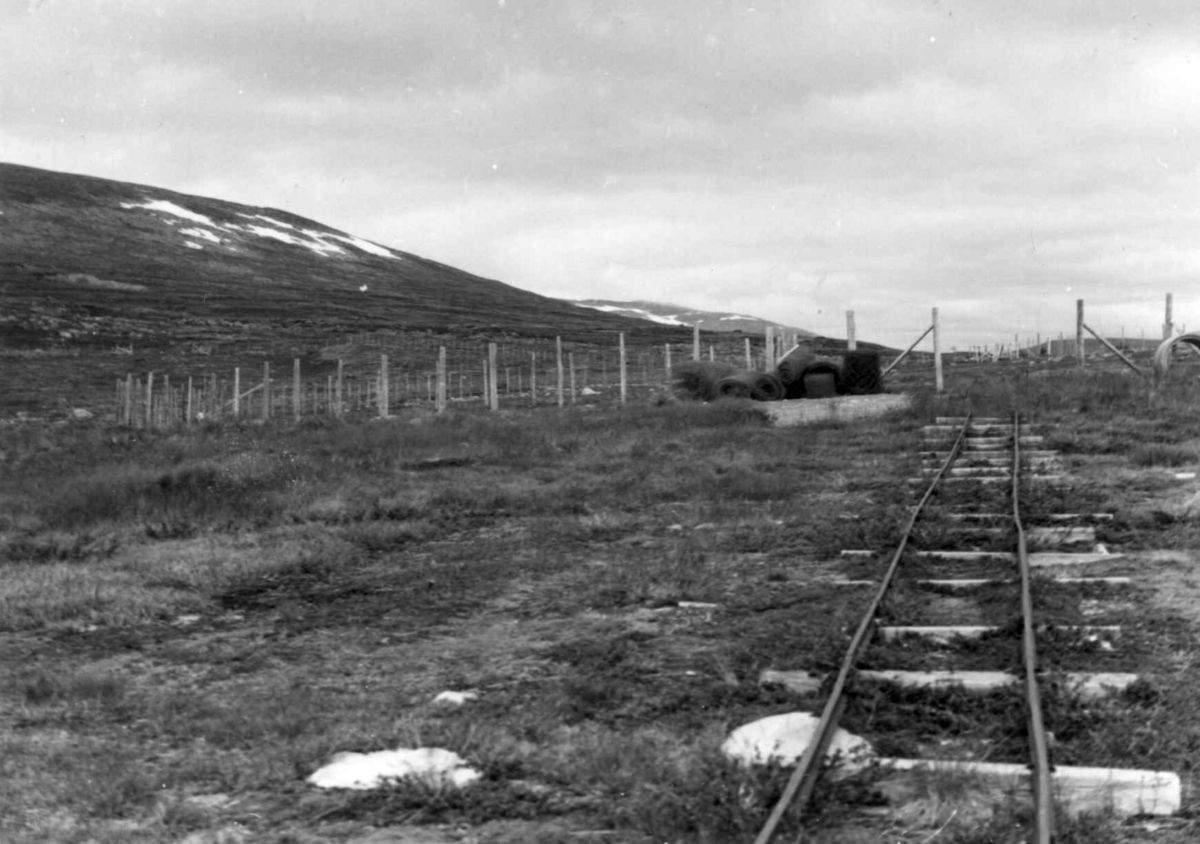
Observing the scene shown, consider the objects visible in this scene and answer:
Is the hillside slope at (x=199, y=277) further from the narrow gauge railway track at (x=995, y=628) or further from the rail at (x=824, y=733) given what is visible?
the rail at (x=824, y=733)

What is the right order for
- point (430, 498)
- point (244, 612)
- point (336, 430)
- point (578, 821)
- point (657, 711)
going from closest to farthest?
point (578, 821), point (657, 711), point (244, 612), point (430, 498), point (336, 430)

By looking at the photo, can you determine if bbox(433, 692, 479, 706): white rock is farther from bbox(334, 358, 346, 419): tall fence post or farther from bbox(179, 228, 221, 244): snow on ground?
bbox(179, 228, 221, 244): snow on ground

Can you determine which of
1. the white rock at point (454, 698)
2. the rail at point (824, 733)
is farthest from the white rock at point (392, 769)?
the rail at point (824, 733)

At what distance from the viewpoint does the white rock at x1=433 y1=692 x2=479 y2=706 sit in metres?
5.91

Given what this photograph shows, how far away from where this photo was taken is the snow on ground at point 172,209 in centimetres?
12638

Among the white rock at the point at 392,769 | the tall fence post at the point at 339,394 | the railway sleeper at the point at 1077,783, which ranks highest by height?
the tall fence post at the point at 339,394

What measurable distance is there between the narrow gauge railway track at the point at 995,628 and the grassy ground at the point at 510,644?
102 millimetres

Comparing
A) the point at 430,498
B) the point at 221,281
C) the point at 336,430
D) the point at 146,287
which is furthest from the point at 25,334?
the point at 430,498

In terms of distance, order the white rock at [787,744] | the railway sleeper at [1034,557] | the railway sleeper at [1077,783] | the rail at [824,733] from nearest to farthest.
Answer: the rail at [824,733] → the railway sleeper at [1077,783] → the white rock at [787,744] → the railway sleeper at [1034,557]

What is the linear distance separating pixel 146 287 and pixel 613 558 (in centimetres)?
8886

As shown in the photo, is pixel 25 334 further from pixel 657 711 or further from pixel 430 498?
pixel 657 711

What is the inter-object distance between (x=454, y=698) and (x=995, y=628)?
2847mm

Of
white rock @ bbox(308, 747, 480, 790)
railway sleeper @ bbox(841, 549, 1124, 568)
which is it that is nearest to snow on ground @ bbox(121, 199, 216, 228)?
railway sleeper @ bbox(841, 549, 1124, 568)

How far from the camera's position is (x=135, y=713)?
608cm
